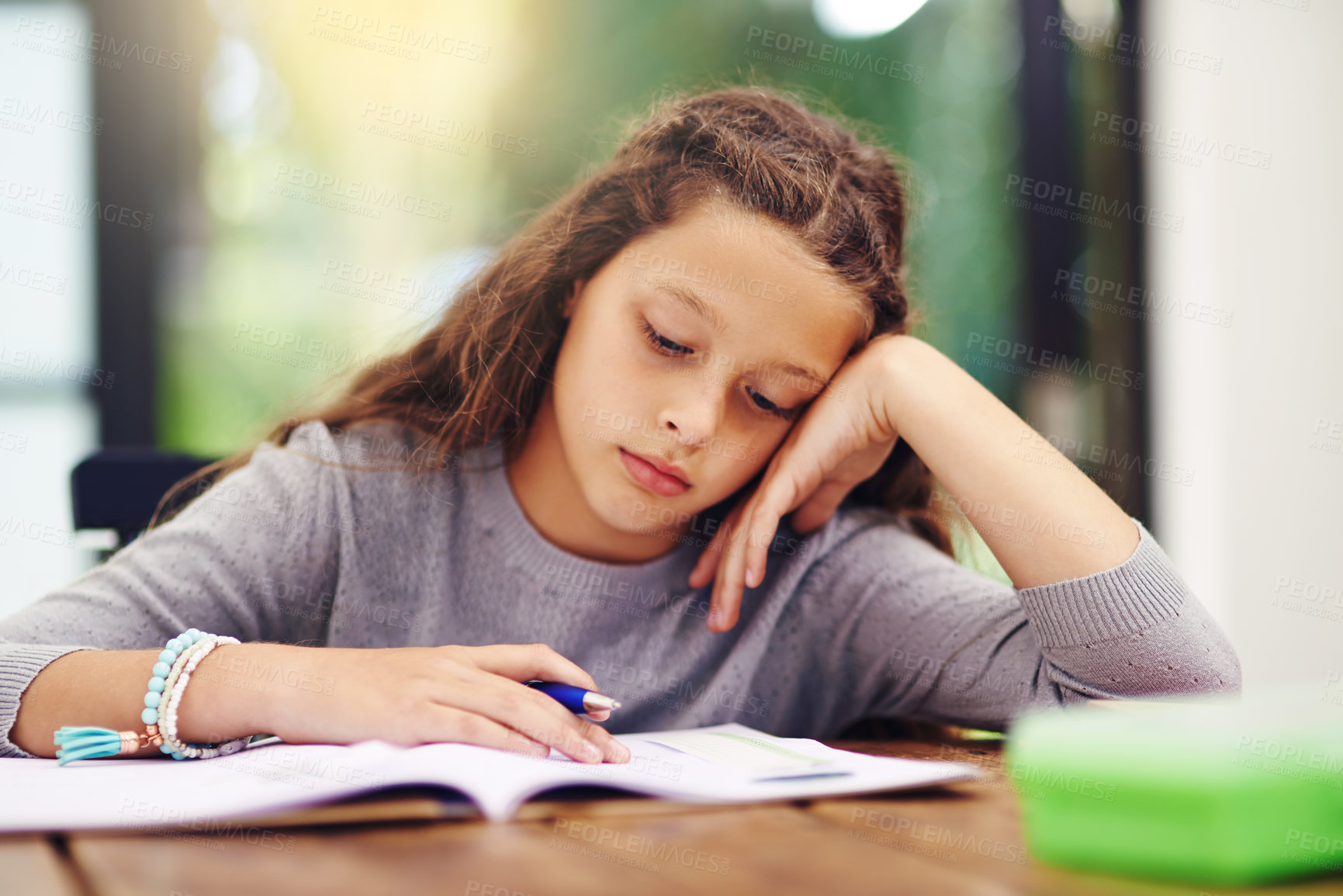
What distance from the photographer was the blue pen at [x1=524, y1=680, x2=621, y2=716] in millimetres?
603

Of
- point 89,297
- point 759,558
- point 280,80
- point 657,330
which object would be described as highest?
point 280,80

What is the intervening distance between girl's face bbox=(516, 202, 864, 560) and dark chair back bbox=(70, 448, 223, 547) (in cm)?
53

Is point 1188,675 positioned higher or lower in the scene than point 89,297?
lower

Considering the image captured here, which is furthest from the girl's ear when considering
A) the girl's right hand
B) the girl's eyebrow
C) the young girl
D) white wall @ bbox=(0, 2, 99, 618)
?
white wall @ bbox=(0, 2, 99, 618)

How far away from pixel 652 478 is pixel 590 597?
0.60 ft

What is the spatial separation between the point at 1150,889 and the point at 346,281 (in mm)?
2674

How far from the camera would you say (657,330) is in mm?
874

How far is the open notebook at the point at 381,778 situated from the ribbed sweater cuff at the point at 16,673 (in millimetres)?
20

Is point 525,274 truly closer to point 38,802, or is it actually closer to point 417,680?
point 417,680

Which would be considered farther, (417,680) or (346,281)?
(346,281)

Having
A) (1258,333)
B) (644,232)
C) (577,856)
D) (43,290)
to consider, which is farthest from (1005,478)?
(43,290)

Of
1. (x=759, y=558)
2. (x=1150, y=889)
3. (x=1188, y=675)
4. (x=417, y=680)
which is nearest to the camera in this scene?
(x=1150, y=889)

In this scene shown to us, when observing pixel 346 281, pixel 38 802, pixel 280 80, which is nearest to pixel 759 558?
pixel 38 802

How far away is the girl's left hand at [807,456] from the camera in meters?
0.90
